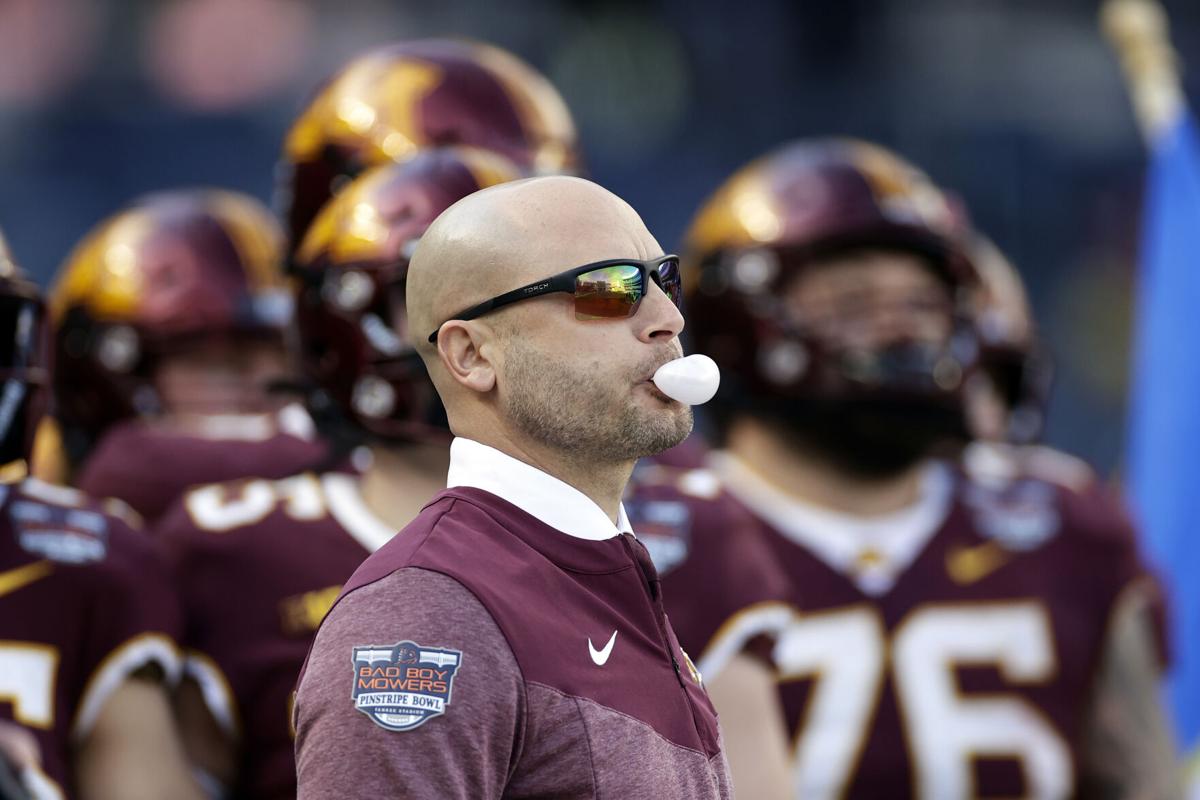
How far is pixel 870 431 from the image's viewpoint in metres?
4.62

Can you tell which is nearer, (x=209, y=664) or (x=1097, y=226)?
(x=209, y=664)

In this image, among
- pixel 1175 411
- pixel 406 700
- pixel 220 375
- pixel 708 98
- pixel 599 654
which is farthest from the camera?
pixel 708 98

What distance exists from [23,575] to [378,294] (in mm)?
807

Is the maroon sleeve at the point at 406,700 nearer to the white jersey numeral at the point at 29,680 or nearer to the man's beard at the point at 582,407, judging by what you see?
the man's beard at the point at 582,407

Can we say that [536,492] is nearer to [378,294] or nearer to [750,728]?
[750,728]

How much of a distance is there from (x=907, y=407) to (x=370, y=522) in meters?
1.55

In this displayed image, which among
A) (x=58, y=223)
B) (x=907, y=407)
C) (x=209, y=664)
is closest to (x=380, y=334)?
(x=209, y=664)

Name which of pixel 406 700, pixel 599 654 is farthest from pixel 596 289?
pixel 406 700

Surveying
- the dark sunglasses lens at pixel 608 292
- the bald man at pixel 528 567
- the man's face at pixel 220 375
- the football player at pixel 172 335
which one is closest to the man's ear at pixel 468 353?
the bald man at pixel 528 567

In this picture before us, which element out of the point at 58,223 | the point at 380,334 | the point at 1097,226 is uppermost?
the point at 380,334

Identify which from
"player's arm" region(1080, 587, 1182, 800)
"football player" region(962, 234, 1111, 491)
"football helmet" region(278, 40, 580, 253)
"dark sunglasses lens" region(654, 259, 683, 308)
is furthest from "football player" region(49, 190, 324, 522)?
"dark sunglasses lens" region(654, 259, 683, 308)

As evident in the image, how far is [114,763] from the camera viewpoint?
3174 mm

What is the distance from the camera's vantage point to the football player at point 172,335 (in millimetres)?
5070

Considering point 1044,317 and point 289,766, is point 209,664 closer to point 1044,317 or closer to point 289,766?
point 289,766
